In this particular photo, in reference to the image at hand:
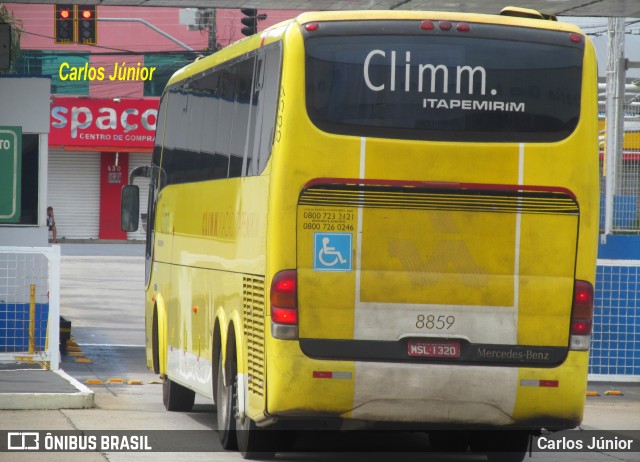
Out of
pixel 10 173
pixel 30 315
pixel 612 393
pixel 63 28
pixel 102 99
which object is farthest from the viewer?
pixel 102 99

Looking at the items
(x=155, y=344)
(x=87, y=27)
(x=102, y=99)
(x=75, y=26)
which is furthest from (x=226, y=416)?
(x=102, y=99)

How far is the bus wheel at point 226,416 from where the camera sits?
36.9 feet

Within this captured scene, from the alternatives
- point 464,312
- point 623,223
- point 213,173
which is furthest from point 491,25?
point 623,223

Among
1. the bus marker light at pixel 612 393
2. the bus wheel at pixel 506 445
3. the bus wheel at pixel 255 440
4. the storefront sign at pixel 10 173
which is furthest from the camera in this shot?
the storefront sign at pixel 10 173

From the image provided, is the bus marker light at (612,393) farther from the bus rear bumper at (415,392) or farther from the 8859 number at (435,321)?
the 8859 number at (435,321)

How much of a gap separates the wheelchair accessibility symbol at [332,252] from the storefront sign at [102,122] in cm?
4927

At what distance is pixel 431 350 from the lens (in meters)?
9.80

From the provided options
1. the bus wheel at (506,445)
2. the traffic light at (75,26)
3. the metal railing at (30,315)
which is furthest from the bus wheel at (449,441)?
the traffic light at (75,26)

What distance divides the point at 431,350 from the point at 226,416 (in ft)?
7.31

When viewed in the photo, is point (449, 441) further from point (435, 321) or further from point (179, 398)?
point (179, 398)

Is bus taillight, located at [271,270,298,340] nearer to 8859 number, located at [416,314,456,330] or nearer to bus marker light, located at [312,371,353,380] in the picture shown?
bus marker light, located at [312,371,353,380]

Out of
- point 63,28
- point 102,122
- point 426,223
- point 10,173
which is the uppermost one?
point 63,28

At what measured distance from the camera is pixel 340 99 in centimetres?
987

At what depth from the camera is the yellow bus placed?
384 inches
